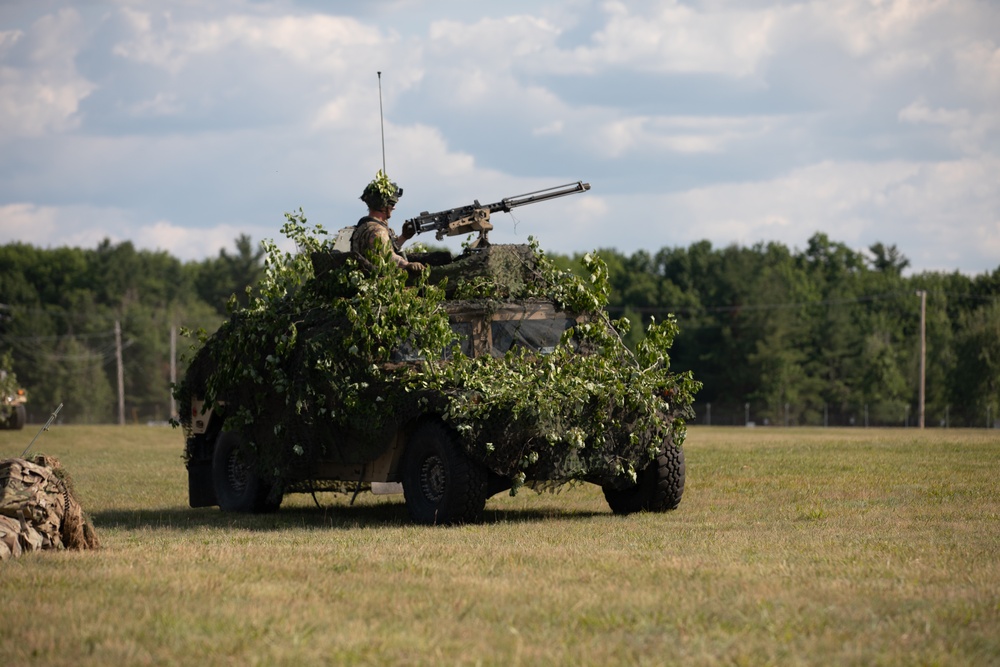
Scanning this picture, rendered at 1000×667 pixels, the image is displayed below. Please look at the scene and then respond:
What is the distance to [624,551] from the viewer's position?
10719mm

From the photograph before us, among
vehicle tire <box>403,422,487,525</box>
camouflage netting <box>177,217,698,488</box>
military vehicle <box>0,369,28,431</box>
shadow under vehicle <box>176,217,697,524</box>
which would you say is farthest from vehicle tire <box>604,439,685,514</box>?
military vehicle <box>0,369,28,431</box>

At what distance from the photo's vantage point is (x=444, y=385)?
13414 millimetres

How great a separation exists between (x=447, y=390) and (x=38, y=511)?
159 inches

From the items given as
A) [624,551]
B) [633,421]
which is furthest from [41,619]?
[633,421]

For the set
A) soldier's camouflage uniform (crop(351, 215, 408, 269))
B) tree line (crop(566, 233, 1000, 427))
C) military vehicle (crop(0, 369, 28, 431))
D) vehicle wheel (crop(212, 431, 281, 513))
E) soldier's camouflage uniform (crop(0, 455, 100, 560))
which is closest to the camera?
soldier's camouflage uniform (crop(0, 455, 100, 560))

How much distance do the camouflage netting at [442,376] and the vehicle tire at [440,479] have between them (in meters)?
0.21

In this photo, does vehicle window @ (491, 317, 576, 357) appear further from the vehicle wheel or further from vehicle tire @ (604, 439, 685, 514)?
the vehicle wheel

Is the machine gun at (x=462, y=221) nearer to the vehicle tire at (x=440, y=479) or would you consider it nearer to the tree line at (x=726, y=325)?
the vehicle tire at (x=440, y=479)

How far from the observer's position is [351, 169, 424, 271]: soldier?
14.5 metres

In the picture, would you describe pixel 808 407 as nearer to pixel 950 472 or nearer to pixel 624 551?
pixel 950 472

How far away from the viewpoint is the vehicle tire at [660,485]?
14.3 metres

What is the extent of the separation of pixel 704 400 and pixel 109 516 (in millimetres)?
80117

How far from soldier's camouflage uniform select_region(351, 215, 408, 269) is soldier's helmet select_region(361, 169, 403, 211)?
0.16 metres

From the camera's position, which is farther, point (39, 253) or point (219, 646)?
point (39, 253)
